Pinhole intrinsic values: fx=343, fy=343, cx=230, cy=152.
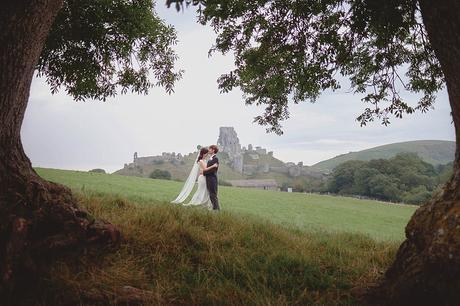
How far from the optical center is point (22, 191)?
14.3 feet

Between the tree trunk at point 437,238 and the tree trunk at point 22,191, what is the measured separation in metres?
4.04

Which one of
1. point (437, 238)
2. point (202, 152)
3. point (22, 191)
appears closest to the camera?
point (437, 238)

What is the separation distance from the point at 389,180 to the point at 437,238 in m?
93.1

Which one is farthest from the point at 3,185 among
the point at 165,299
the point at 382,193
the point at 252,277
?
the point at 382,193

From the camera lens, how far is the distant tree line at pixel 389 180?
84125 mm

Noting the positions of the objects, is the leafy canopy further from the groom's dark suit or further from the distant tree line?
the distant tree line

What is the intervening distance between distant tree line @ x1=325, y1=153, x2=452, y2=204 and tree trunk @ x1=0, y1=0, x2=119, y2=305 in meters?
84.4

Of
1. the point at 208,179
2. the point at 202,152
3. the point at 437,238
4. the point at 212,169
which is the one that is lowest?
the point at 437,238

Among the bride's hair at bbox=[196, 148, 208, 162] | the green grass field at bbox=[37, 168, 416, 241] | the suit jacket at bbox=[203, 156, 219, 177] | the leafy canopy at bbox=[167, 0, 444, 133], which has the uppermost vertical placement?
the leafy canopy at bbox=[167, 0, 444, 133]

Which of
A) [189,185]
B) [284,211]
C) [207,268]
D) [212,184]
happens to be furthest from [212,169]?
[284,211]

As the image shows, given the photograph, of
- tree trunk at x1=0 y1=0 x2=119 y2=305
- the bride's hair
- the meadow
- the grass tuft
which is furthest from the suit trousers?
tree trunk at x1=0 y1=0 x2=119 y2=305

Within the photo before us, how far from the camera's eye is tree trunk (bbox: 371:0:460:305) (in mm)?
3551

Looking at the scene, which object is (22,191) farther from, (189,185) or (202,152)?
(189,185)

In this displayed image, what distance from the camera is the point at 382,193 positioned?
86.3 metres
